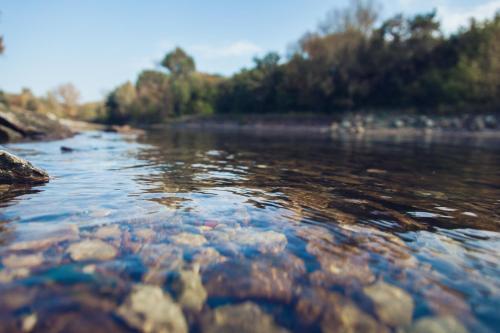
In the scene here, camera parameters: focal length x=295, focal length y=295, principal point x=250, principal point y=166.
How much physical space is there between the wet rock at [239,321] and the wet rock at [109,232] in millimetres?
1324

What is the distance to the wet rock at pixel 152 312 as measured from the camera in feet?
4.89

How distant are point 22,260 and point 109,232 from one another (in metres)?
0.66

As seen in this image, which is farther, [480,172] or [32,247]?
[480,172]

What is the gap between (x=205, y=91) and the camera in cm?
6769

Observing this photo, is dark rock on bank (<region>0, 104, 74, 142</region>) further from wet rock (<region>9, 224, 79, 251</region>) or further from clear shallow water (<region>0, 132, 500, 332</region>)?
wet rock (<region>9, 224, 79, 251</region>)

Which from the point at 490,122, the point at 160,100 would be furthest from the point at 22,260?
the point at 160,100

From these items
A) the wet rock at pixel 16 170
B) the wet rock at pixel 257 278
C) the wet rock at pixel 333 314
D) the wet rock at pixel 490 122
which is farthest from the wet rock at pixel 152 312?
the wet rock at pixel 490 122

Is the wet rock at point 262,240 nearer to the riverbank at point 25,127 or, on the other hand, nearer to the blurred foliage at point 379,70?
the riverbank at point 25,127

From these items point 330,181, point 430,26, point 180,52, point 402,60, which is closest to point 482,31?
point 430,26

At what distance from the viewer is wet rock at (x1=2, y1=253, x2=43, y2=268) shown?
196 cm

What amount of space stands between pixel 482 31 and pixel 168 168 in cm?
4523

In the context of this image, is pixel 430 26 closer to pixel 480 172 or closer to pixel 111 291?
pixel 480 172

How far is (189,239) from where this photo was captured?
8.29ft

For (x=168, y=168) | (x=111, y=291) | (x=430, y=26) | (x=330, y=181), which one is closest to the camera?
(x=111, y=291)
